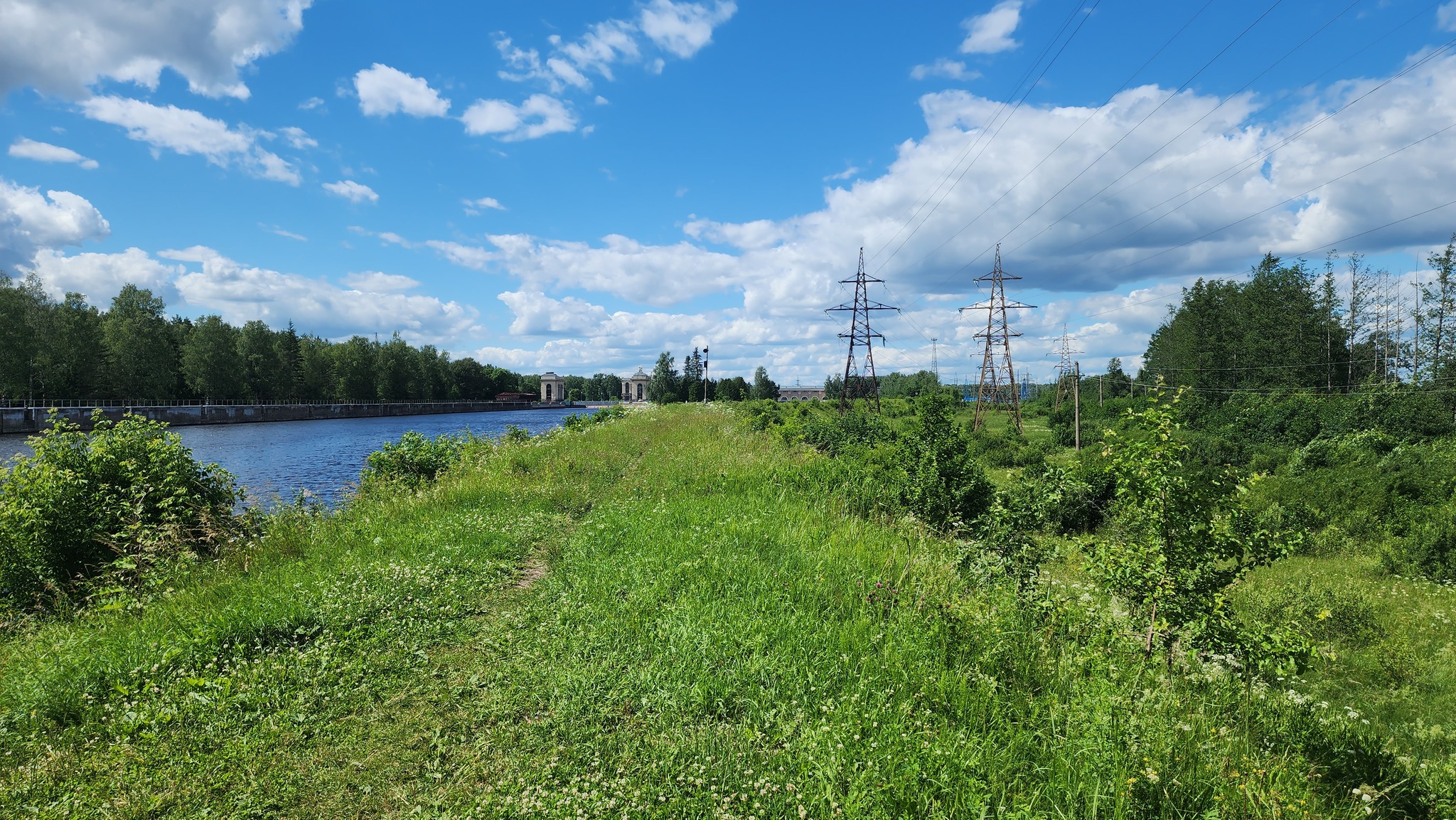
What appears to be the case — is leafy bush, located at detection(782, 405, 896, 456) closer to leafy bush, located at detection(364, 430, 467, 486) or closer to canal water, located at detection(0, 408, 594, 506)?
leafy bush, located at detection(364, 430, 467, 486)

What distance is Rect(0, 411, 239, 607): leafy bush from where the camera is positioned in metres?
9.38

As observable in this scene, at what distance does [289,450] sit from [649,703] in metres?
52.8

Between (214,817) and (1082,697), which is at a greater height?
(1082,697)

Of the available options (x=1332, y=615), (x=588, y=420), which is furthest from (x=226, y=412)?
(x=1332, y=615)

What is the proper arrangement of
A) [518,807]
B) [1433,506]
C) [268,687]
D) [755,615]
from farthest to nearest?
1. [1433,506]
2. [755,615]
3. [268,687]
4. [518,807]

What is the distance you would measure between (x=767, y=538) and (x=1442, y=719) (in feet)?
31.2

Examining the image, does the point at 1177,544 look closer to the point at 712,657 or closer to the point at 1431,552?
the point at 712,657

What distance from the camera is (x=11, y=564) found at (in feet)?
30.6

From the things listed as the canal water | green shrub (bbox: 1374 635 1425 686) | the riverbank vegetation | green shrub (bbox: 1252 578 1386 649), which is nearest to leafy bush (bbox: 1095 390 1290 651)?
the riverbank vegetation

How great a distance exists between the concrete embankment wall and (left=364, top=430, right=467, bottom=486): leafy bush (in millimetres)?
13745

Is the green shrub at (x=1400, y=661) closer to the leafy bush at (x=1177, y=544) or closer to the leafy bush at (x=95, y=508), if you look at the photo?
the leafy bush at (x=1177, y=544)

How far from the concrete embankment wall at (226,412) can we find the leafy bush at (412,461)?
541 inches

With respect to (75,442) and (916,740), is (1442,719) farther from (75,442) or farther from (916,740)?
(75,442)

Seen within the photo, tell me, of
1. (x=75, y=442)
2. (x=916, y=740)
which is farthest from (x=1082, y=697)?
(x=75, y=442)
